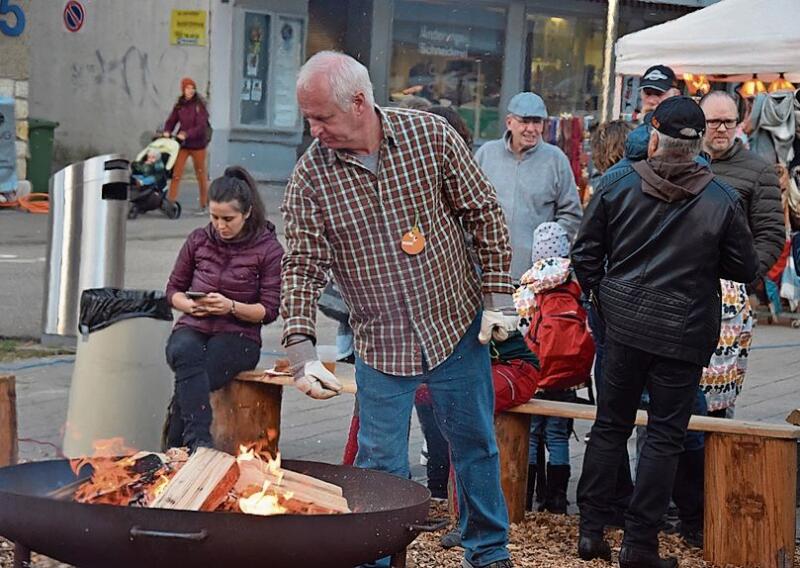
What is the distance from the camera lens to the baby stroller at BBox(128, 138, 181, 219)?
59.1ft

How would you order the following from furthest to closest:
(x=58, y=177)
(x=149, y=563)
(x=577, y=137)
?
(x=577, y=137)
(x=58, y=177)
(x=149, y=563)

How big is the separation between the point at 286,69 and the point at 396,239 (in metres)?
21.1

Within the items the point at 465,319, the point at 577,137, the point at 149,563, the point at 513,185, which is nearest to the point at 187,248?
the point at 513,185

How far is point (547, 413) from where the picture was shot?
6.12 meters

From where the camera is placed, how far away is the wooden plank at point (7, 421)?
20.0 ft

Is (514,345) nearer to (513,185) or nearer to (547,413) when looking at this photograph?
(547,413)

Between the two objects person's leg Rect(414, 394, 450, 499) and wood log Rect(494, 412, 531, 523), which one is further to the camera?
person's leg Rect(414, 394, 450, 499)

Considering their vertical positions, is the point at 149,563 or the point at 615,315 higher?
the point at 615,315

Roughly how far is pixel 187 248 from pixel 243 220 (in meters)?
0.33

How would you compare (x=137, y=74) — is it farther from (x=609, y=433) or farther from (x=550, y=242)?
(x=609, y=433)

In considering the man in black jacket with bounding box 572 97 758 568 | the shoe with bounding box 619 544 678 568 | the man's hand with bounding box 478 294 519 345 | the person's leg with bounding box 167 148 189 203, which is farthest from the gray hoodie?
the person's leg with bounding box 167 148 189 203

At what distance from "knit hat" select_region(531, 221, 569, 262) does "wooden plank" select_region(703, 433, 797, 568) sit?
1191mm

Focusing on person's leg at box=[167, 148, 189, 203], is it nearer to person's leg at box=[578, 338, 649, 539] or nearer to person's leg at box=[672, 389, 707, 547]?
person's leg at box=[672, 389, 707, 547]

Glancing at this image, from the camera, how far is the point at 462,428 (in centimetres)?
521
